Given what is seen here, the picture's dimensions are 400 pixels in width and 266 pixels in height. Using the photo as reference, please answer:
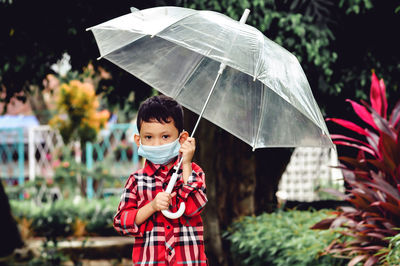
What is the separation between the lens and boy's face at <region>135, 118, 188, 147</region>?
10.8 ft

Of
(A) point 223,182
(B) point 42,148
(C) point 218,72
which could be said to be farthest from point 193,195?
(B) point 42,148

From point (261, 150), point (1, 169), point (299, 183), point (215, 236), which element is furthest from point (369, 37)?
point (1, 169)

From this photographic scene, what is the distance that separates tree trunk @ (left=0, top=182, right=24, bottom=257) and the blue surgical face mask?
5.87 metres

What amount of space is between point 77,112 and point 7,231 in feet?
19.7

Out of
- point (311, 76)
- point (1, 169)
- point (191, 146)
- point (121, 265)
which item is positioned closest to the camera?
point (191, 146)

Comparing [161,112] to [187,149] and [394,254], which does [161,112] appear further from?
[394,254]

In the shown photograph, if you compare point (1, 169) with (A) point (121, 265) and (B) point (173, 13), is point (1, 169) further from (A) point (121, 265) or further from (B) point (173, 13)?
(B) point (173, 13)

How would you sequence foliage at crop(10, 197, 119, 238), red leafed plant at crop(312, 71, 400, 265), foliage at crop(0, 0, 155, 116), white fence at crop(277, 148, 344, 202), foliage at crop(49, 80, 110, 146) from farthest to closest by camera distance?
foliage at crop(49, 80, 110, 146) < white fence at crop(277, 148, 344, 202) < foliage at crop(10, 197, 119, 238) < foliage at crop(0, 0, 155, 116) < red leafed plant at crop(312, 71, 400, 265)

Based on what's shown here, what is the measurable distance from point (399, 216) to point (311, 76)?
95.0 inches

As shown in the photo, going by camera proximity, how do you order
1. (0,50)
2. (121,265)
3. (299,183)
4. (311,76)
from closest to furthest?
(311,76) → (0,50) → (121,265) → (299,183)

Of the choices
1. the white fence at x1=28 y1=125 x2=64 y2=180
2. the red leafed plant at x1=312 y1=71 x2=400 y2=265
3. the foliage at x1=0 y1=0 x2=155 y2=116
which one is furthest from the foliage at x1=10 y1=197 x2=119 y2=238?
the red leafed plant at x1=312 y1=71 x2=400 y2=265

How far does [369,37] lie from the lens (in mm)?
6938

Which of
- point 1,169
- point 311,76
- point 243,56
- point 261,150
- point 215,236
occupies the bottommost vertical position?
point 1,169

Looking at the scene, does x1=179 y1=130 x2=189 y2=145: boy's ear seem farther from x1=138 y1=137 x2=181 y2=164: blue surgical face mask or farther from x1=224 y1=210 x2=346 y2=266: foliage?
x1=224 y1=210 x2=346 y2=266: foliage
